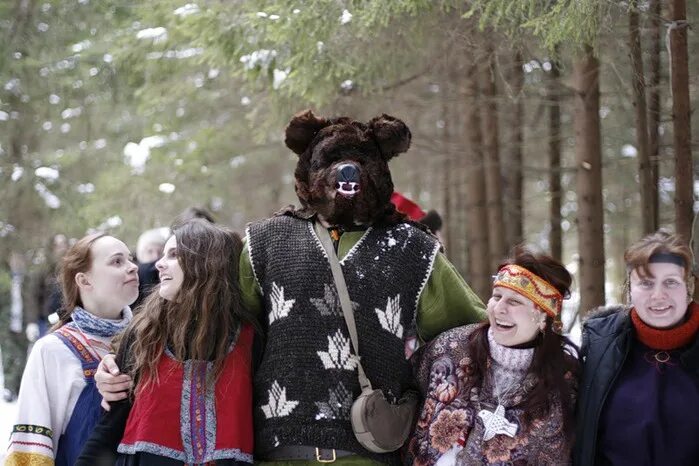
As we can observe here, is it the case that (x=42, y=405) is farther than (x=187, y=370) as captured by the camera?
Yes

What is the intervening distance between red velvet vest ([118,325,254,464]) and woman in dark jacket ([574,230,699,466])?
4.63ft

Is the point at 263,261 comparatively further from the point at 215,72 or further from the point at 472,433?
the point at 215,72

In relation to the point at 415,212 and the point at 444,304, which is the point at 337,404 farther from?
the point at 415,212

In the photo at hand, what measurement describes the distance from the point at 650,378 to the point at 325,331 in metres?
1.33

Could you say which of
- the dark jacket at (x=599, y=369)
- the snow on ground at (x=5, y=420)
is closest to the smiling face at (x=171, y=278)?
the dark jacket at (x=599, y=369)

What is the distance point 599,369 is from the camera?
3.51m

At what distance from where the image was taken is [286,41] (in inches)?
237

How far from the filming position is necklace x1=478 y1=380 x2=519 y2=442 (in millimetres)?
3471

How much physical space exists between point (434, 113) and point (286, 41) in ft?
19.1

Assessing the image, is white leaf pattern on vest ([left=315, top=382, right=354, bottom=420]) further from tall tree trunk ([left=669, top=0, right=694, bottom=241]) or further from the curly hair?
tall tree trunk ([left=669, top=0, right=694, bottom=241])

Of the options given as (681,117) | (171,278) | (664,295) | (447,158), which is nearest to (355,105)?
(681,117)

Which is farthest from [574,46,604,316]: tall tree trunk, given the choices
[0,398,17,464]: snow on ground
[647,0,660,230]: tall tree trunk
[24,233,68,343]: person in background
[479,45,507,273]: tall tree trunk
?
[24,233,68,343]: person in background

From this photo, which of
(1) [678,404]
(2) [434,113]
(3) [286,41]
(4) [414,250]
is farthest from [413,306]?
(2) [434,113]

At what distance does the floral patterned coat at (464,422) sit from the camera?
347 centimetres
